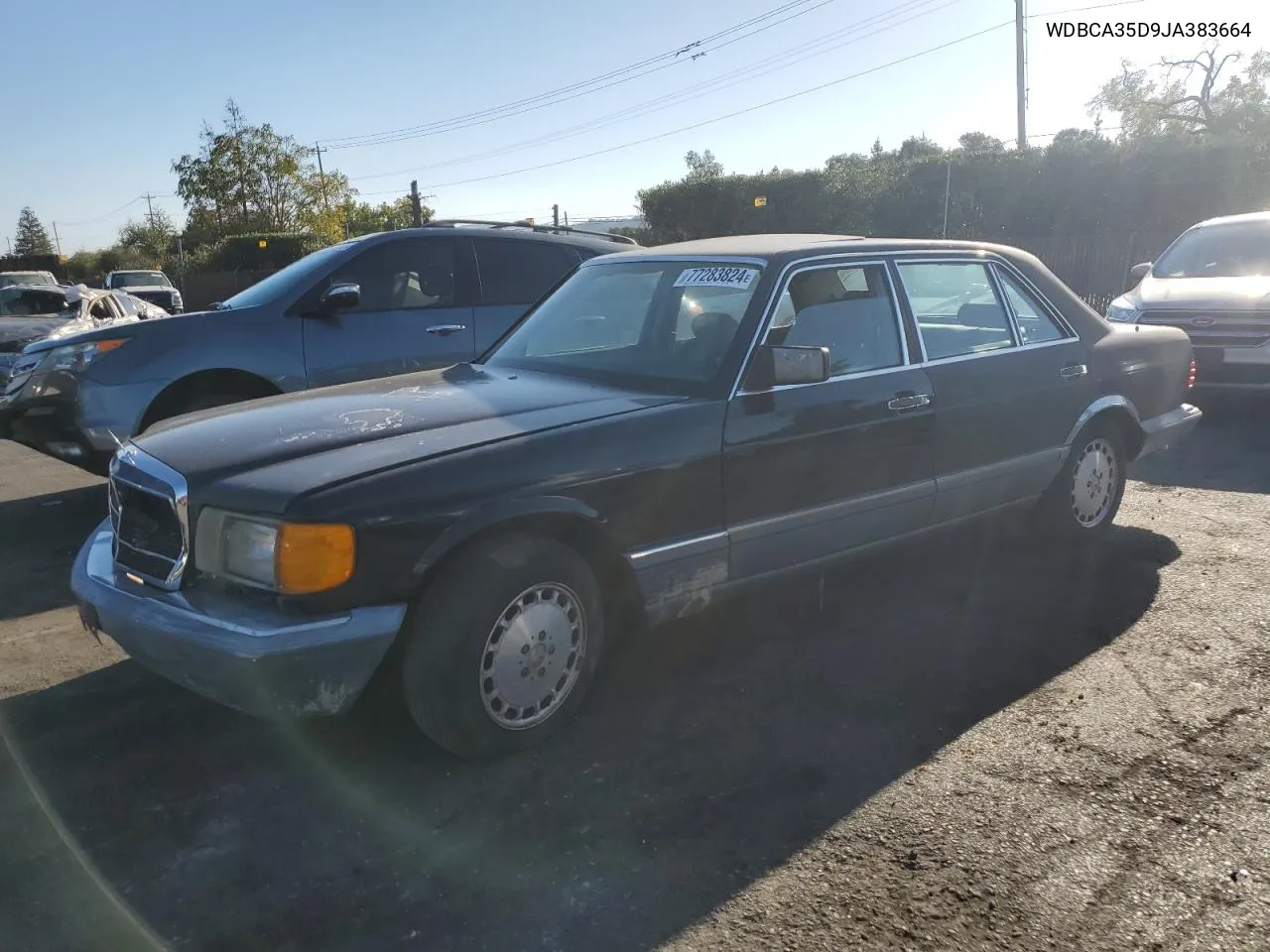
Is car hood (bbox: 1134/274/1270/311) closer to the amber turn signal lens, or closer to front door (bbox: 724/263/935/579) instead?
front door (bbox: 724/263/935/579)

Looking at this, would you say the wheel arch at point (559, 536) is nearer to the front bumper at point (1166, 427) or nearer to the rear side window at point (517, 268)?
the front bumper at point (1166, 427)

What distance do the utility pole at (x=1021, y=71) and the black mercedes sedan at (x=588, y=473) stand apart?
20.7 metres

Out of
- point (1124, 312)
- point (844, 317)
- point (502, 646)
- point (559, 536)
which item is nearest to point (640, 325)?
point (844, 317)

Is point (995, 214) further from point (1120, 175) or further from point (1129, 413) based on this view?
point (1129, 413)

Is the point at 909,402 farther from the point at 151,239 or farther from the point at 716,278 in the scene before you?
the point at 151,239

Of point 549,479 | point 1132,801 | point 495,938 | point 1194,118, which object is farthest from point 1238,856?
point 1194,118

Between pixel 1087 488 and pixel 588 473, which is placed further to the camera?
pixel 1087 488

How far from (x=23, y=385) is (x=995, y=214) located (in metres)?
22.1

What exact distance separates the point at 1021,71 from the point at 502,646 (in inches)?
974

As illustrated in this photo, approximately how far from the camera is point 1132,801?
9.86 ft

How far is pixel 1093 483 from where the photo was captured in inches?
211

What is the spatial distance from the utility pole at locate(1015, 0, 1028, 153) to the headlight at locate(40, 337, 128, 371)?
72.7ft

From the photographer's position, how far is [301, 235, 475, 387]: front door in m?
6.40

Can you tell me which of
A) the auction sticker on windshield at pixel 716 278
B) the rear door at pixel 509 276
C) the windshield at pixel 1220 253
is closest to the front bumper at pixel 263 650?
the auction sticker on windshield at pixel 716 278
